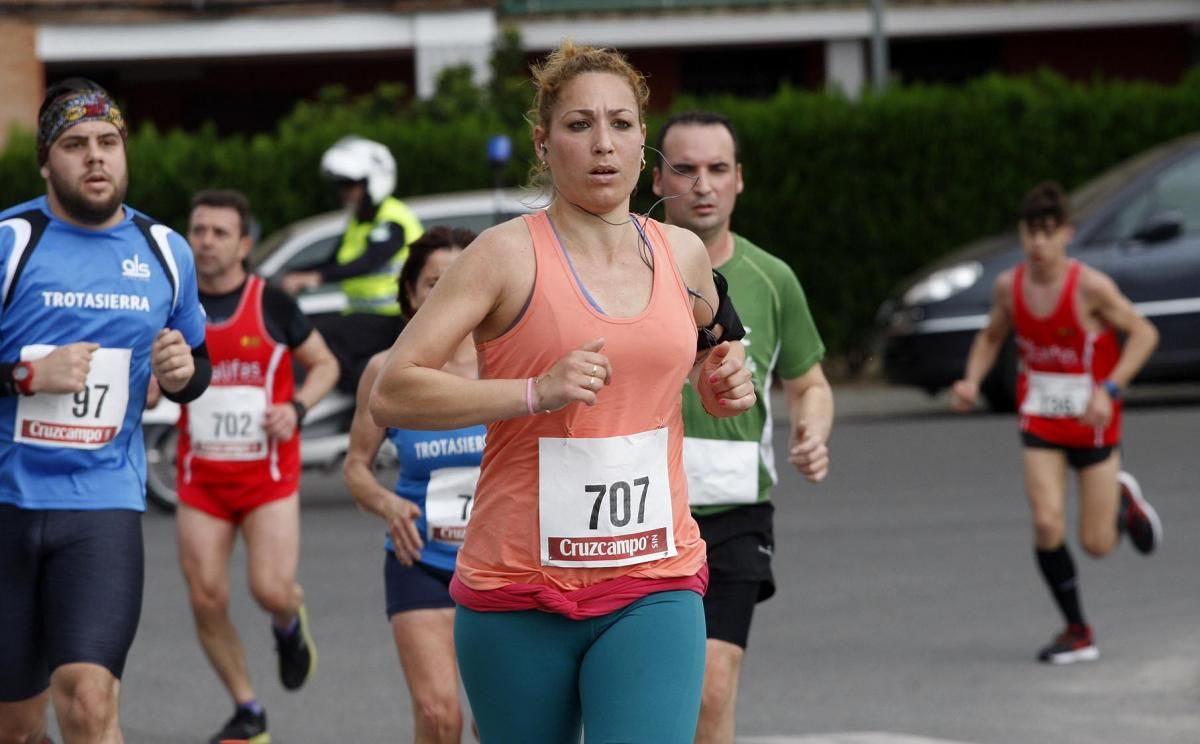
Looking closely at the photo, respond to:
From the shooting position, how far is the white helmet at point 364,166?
1204 centimetres

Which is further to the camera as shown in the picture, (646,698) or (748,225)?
(748,225)

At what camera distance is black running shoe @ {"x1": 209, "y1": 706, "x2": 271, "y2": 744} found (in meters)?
7.50

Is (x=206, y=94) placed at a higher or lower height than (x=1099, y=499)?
higher

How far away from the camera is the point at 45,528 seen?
5551 mm

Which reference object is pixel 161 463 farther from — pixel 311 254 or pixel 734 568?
pixel 734 568

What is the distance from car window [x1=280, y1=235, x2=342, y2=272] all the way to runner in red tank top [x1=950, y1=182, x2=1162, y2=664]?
621 centimetres

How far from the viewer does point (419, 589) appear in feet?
19.7

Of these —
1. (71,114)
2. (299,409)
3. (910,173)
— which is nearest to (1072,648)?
(299,409)

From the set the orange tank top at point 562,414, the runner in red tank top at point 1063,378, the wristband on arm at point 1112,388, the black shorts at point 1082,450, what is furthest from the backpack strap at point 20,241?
the wristband on arm at point 1112,388

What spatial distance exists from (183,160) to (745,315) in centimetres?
1467

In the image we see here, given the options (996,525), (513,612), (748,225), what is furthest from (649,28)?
(513,612)

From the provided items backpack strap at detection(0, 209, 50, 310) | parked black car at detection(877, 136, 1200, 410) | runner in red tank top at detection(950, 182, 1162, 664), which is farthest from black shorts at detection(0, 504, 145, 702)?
parked black car at detection(877, 136, 1200, 410)

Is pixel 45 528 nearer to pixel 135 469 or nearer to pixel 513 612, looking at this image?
pixel 135 469

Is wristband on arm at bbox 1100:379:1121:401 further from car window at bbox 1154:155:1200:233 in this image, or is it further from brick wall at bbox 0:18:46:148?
brick wall at bbox 0:18:46:148
